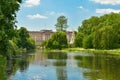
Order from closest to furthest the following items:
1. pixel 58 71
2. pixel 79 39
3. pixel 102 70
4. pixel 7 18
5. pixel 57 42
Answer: pixel 7 18 < pixel 58 71 < pixel 102 70 < pixel 57 42 < pixel 79 39

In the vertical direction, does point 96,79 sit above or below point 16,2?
below

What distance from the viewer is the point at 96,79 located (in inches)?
1243

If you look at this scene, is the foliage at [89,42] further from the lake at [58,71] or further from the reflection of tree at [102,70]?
the lake at [58,71]

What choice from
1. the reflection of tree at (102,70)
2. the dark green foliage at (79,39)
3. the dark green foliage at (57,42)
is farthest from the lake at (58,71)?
the dark green foliage at (79,39)

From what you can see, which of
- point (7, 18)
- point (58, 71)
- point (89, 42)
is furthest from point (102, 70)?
point (89, 42)

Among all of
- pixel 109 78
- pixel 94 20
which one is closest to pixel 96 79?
pixel 109 78

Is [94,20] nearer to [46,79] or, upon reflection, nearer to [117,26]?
[117,26]

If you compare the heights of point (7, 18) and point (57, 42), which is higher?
point (7, 18)

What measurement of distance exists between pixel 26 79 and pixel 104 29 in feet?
279

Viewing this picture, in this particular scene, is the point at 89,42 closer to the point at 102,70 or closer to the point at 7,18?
the point at 102,70

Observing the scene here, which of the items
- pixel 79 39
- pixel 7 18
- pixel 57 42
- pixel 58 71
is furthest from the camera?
pixel 79 39

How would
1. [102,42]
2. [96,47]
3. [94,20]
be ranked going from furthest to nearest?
[94,20] → [96,47] → [102,42]

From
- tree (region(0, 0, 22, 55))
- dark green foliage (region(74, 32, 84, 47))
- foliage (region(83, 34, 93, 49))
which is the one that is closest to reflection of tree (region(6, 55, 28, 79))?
tree (region(0, 0, 22, 55))

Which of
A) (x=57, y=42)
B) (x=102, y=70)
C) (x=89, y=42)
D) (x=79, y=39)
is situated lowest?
(x=102, y=70)
